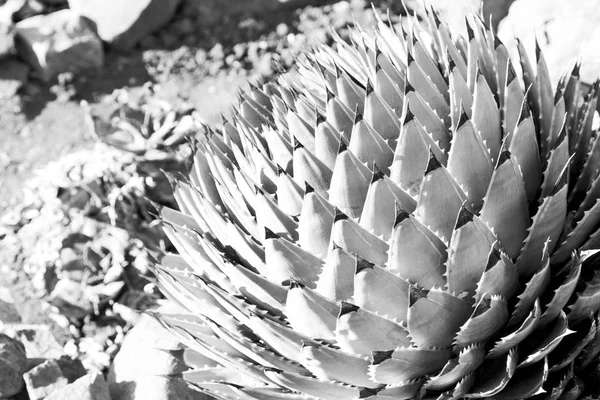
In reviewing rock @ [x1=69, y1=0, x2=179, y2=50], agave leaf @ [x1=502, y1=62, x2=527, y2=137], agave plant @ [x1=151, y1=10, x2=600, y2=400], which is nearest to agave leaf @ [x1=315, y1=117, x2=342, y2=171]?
agave plant @ [x1=151, y1=10, x2=600, y2=400]

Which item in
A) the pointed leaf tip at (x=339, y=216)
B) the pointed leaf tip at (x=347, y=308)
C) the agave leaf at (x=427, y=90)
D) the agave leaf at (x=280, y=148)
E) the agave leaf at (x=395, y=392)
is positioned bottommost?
the agave leaf at (x=395, y=392)

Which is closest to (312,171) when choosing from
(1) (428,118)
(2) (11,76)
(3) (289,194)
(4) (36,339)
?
(3) (289,194)

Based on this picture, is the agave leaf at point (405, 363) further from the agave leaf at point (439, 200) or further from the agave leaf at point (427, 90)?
the agave leaf at point (427, 90)

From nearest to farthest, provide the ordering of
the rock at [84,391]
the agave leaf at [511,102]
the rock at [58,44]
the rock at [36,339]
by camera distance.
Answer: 1. the agave leaf at [511,102]
2. the rock at [84,391]
3. the rock at [36,339]
4. the rock at [58,44]

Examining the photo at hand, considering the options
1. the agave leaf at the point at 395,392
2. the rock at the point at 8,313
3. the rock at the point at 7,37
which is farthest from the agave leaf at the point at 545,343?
the rock at the point at 7,37

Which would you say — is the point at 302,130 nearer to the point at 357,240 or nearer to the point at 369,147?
the point at 369,147

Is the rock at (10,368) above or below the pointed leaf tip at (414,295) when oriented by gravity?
below
